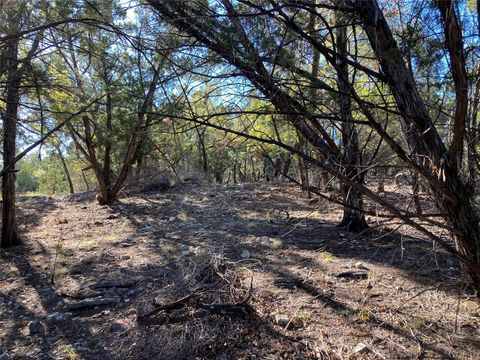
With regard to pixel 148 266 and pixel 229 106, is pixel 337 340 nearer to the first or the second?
pixel 229 106

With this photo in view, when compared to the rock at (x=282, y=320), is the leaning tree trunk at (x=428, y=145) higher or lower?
higher

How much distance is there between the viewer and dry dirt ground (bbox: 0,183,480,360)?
110 inches

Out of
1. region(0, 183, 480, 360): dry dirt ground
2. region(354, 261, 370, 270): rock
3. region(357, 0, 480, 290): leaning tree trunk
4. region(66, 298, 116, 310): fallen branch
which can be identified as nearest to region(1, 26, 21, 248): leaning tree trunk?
region(0, 183, 480, 360): dry dirt ground

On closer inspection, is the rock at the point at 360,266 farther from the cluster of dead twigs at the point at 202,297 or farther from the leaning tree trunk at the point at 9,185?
the leaning tree trunk at the point at 9,185

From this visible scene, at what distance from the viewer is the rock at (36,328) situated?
3.29 metres

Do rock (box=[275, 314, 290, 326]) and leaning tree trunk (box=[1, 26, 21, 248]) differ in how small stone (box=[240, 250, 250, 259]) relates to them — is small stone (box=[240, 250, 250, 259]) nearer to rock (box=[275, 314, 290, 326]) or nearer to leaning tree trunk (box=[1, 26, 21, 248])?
rock (box=[275, 314, 290, 326])

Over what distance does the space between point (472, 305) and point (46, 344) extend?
3.57m

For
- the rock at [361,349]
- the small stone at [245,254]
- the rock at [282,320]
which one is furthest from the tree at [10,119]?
the rock at [361,349]

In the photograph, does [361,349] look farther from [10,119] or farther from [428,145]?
[10,119]

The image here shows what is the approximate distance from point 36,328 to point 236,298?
1824mm

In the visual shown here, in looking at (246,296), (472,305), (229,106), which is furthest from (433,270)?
(229,106)

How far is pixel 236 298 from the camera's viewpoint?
10.8 feet

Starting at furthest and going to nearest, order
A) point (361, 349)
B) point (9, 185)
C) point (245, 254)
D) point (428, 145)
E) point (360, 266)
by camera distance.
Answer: point (9, 185)
point (245, 254)
point (360, 266)
point (361, 349)
point (428, 145)

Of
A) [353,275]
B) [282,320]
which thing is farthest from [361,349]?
[353,275]
